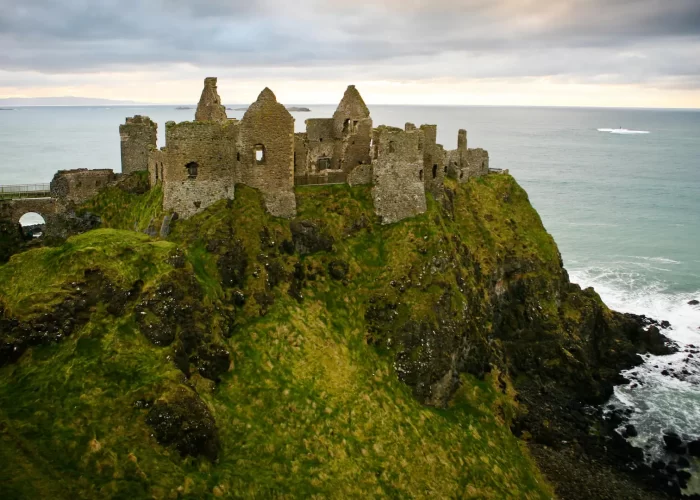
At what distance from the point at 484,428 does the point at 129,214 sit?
27.9 m

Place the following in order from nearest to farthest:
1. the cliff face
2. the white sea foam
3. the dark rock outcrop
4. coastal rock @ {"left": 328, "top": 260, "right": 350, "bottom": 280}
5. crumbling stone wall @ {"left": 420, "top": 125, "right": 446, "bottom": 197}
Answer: the cliff face, coastal rock @ {"left": 328, "top": 260, "right": 350, "bottom": 280}, the dark rock outcrop, the white sea foam, crumbling stone wall @ {"left": 420, "top": 125, "right": 446, "bottom": 197}

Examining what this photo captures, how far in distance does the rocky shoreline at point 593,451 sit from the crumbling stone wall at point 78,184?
3422cm

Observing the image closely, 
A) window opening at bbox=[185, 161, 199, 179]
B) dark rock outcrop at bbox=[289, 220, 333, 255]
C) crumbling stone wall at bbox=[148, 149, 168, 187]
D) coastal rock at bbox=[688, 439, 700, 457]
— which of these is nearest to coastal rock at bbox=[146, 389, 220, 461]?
dark rock outcrop at bbox=[289, 220, 333, 255]

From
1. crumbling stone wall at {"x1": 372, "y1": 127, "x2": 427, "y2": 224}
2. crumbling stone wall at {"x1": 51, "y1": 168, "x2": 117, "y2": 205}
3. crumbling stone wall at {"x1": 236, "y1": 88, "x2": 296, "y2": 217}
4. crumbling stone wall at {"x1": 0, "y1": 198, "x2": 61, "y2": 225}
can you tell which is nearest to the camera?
crumbling stone wall at {"x1": 236, "y1": 88, "x2": 296, "y2": 217}

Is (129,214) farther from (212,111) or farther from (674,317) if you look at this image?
(674,317)

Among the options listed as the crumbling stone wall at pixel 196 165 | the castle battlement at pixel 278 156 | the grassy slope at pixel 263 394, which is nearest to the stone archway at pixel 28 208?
the grassy slope at pixel 263 394

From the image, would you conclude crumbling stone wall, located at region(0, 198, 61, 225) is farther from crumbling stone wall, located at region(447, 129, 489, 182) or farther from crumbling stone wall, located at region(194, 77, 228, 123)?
crumbling stone wall, located at region(447, 129, 489, 182)

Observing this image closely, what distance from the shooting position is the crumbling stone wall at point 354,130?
45.3m

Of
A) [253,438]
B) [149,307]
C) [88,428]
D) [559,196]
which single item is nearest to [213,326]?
[149,307]

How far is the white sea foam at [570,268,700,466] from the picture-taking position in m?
43.3

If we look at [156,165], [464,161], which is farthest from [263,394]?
[464,161]

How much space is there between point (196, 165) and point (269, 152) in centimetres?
475

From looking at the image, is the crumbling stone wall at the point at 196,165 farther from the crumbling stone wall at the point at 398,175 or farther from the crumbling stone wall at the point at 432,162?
the crumbling stone wall at the point at 432,162

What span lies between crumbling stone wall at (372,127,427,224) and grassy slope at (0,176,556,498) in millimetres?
1244
